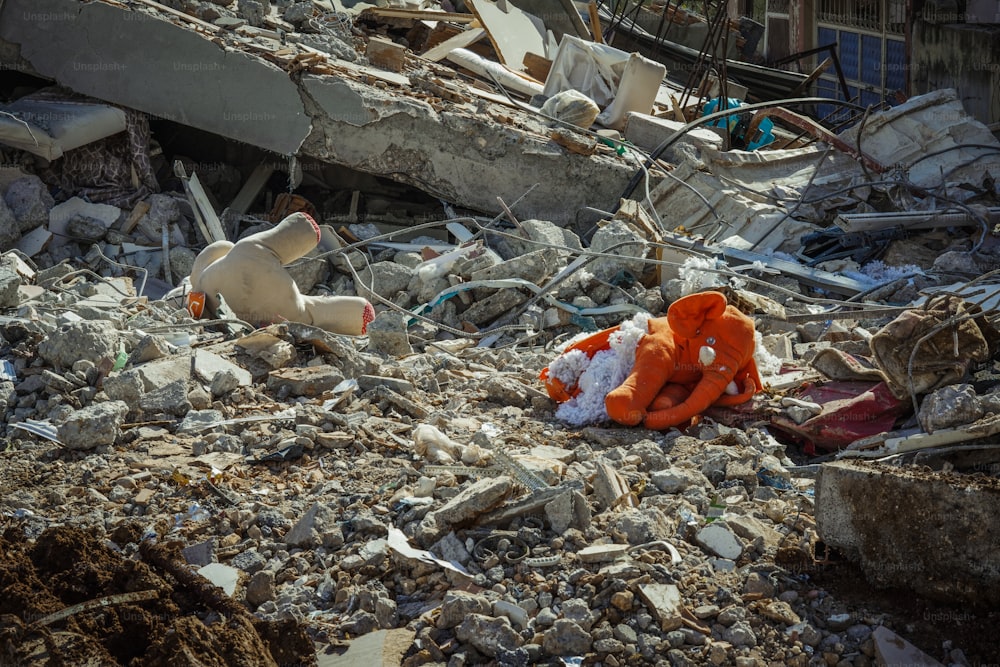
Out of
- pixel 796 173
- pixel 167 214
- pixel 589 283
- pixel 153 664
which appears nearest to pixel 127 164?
pixel 167 214

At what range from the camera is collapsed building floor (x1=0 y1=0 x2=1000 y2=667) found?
309 cm

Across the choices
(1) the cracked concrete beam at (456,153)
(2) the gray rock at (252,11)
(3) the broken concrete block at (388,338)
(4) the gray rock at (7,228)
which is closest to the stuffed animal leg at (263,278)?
(3) the broken concrete block at (388,338)

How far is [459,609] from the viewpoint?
3119mm

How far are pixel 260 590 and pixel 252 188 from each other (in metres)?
7.28

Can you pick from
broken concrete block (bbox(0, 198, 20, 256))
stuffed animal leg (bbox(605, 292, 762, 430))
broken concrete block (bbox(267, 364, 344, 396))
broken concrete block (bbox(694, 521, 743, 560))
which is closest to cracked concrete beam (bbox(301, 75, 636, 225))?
broken concrete block (bbox(0, 198, 20, 256))

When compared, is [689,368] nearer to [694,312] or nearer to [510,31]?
[694,312]

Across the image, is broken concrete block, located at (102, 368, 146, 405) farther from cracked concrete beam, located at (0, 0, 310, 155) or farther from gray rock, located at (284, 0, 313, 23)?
gray rock, located at (284, 0, 313, 23)

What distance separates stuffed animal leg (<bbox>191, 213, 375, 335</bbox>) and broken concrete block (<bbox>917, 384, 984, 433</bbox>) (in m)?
3.99

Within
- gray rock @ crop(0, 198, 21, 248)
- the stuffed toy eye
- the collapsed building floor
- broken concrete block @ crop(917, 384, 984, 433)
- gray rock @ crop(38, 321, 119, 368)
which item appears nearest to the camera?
the collapsed building floor

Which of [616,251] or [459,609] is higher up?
[459,609]

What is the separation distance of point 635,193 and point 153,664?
7.47 m

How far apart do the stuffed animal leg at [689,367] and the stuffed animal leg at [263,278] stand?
8.30ft

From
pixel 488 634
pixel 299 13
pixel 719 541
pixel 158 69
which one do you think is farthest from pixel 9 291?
pixel 299 13

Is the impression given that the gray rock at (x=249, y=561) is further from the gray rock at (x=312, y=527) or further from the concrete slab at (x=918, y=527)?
the concrete slab at (x=918, y=527)
